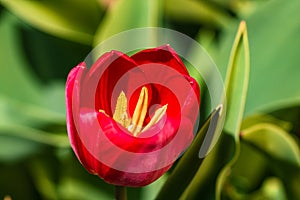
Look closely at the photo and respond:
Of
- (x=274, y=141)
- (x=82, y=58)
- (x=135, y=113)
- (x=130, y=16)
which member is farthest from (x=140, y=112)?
(x=82, y=58)

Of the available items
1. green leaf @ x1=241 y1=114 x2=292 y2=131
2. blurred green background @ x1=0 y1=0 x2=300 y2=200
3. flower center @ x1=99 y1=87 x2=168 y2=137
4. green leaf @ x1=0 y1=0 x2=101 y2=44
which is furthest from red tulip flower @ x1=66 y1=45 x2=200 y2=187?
green leaf @ x1=0 y1=0 x2=101 y2=44

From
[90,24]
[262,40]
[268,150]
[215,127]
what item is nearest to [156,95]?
[215,127]

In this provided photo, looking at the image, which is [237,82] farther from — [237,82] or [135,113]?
[135,113]

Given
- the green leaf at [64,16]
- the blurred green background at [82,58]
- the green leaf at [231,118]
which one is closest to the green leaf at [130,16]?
the blurred green background at [82,58]

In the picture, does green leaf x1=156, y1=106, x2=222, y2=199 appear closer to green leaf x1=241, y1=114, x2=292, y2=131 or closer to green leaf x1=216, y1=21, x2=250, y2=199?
green leaf x1=216, y1=21, x2=250, y2=199

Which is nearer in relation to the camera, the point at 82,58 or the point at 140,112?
the point at 140,112

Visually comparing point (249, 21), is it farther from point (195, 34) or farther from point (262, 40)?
point (195, 34)

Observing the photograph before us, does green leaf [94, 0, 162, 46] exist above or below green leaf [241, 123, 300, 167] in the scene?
above
